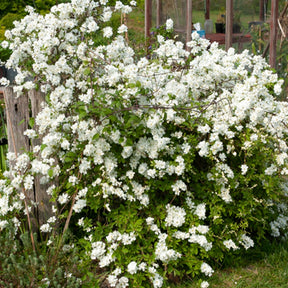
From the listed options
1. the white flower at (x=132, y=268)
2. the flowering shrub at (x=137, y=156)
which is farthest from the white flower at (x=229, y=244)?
the white flower at (x=132, y=268)

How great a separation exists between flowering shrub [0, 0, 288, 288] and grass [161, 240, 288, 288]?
15cm

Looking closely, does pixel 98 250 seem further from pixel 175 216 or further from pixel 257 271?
pixel 257 271

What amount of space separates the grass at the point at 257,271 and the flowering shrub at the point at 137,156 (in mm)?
147

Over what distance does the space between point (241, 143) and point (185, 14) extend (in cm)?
323

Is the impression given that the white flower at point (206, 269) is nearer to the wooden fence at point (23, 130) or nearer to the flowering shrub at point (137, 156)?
the flowering shrub at point (137, 156)

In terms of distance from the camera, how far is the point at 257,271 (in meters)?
3.04

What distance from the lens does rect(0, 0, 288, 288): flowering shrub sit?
2787 mm

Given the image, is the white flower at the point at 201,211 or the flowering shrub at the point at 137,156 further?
the white flower at the point at 201,211

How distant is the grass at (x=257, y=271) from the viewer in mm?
2893

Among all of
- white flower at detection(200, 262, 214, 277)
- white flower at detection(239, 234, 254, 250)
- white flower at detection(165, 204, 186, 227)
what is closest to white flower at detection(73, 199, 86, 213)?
white flower at detection(165, 204, 186, 227)

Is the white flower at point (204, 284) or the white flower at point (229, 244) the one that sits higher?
the white flower at point (229, 244)

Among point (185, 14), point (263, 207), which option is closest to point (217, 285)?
point (263, 207)

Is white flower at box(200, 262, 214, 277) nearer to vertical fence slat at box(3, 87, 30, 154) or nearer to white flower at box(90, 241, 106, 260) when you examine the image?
white flower at box(90, 241, 106, 260)

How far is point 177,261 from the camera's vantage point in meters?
2.83
